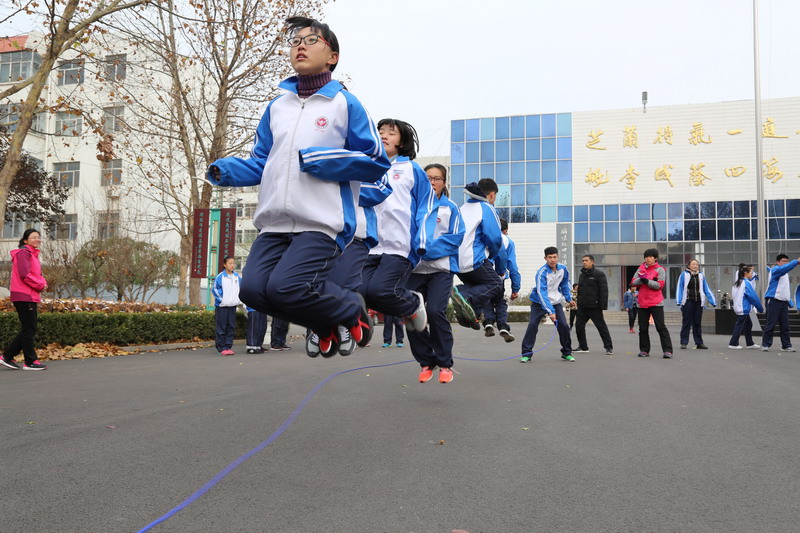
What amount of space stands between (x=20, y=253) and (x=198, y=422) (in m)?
Answer: 5.57

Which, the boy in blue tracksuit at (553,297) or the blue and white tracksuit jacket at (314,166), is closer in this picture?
the blue and white tracksuit jacket at (314,166)

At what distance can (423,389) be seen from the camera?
6.88m

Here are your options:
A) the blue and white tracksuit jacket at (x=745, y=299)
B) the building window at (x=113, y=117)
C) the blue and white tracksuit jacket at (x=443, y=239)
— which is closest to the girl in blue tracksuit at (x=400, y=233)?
the blue and white tracksuit jacket at (x=443, y=239)

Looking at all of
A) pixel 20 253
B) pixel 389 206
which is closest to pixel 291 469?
pixel 389 206

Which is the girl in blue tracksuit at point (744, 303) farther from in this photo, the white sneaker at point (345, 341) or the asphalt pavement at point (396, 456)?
the white sneaker at point (345, 341)

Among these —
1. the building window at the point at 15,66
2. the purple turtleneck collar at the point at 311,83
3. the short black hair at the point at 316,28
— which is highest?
the building window at the point at 15,66

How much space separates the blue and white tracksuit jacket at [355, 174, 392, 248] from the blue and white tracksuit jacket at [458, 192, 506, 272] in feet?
10.2

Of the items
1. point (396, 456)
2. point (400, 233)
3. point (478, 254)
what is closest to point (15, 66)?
point (478, 254)

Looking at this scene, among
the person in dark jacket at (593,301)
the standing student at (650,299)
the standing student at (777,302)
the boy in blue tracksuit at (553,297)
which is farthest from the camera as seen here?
the standing student at (777,302)

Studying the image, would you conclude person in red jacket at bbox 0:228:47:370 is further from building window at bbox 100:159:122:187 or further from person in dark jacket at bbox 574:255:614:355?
person in dark jacket at bbox 574:255:614:355

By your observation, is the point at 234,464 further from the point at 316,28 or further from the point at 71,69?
the point at 71,69

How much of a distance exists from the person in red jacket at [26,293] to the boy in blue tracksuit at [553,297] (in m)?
7.29

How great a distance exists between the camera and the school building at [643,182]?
43.9 metres

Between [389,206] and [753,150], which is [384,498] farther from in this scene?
[753,150]
